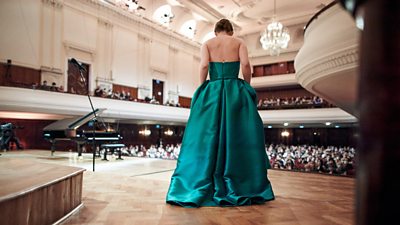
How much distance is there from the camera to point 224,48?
2627 mm

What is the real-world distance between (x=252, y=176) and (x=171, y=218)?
827 millimetres

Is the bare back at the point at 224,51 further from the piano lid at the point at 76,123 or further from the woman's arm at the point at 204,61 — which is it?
the piano lid at the point at 76,123

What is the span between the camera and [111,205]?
2.09m

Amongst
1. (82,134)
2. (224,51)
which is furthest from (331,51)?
Result: (82,134)

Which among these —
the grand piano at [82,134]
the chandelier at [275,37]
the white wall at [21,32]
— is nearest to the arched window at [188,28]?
the chandelier at [275,37]

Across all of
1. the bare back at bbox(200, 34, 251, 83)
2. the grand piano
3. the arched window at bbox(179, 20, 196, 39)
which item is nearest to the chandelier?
the arched window at bbox(179, 20, 196, 39)

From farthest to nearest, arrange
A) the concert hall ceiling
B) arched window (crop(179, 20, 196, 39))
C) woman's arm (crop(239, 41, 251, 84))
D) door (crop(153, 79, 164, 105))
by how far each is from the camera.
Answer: arched window (crop(179, 20, 196, 39)) → door (crop(153, 79, 164, 105)) → the concert hall ceiling → woman's arm (crop(239, 41, 251, 84))

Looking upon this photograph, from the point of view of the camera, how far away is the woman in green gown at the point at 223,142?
2.21 meters

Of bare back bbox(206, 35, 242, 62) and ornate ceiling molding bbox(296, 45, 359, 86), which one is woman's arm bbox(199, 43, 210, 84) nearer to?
bare back bbox(206, 35, 242, 62)

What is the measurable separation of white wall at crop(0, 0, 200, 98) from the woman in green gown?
427 inches

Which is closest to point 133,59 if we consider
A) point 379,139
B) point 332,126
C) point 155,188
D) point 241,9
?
point 241,9

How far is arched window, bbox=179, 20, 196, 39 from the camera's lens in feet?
56.4

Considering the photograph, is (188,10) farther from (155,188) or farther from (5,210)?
(5,210)

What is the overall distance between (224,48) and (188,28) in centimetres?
1531
